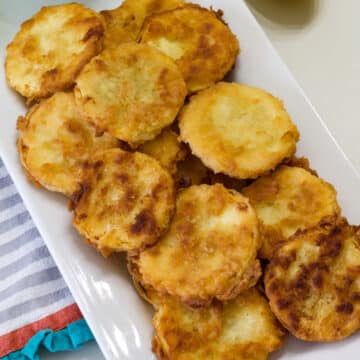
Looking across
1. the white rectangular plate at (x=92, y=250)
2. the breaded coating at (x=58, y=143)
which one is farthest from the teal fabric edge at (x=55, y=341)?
the breaded coating at (x=58, y=143)

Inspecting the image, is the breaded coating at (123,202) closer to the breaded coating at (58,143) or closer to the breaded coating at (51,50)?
the breaded coating at (58,143)

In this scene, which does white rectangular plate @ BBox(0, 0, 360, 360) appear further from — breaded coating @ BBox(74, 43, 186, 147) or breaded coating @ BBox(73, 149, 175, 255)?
breaded coating @ BBox(74, 43, 186, 147)

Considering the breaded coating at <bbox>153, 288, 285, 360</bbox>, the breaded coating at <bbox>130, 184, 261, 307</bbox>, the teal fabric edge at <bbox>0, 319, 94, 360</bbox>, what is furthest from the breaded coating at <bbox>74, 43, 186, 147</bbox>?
the teal fabric edge at <bbox>0, 319, 94, 360</bbox>

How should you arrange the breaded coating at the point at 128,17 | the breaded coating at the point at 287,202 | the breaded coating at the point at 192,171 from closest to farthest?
the breaded coating at the point at 287,202
the breaded coating at the point at 192,171
the breaded coating at the point at 128,17

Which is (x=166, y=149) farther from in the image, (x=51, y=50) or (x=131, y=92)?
(x=51, y=50)

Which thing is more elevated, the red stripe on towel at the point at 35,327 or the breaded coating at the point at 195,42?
the breaded coating at the point at 195,42

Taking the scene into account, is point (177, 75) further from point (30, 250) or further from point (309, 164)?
point (30, 250)

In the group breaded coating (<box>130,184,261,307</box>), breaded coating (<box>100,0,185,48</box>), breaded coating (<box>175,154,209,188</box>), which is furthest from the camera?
breaded coating (<box>100,0,185,48</box>)
